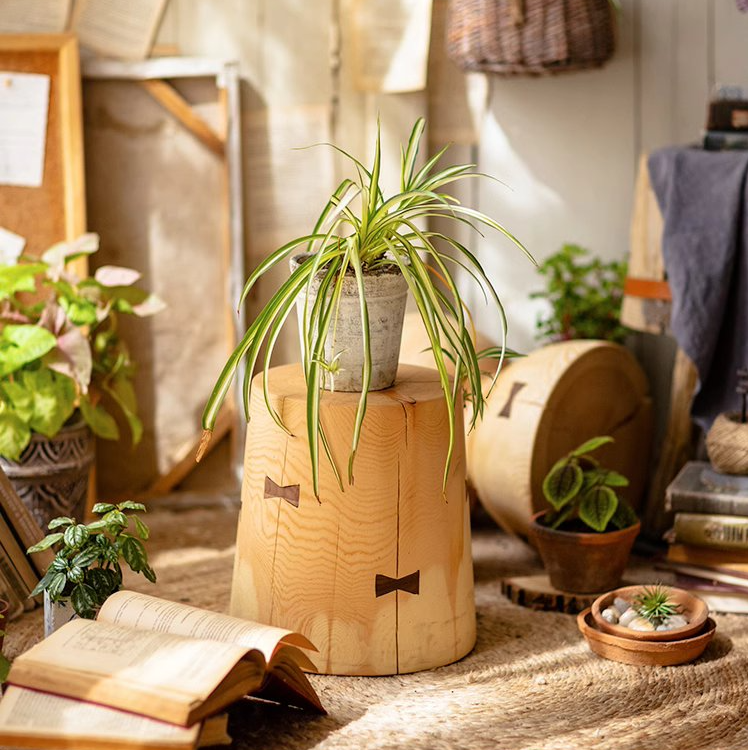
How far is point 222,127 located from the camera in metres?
3.50

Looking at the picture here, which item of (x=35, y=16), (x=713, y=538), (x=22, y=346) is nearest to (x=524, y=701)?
(x=713, y=538)

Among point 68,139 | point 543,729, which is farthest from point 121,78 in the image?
point 543,729

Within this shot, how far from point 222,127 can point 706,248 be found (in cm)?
146

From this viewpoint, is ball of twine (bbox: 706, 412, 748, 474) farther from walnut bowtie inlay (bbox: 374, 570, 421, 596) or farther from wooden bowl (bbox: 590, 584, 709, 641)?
walnut bowtie inlay (bbox: 374, 570, 421, 596)

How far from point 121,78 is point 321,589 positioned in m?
1.75

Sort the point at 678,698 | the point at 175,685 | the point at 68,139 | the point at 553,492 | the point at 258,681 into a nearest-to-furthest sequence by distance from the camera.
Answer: the point at 175,685 → the point at 258,681 → the point at 678,698 → the point at 553,492 → the point at 68,139

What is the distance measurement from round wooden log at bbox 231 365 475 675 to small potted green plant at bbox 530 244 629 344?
0.95 meters

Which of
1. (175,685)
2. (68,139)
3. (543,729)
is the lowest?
(543,729)

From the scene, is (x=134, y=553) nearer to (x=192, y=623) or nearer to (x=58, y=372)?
(x=192, y=623)

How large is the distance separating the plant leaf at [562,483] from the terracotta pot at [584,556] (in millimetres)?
72

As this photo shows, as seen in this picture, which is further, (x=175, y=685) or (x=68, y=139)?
(x=68, y=139)

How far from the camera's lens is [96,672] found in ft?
6.64

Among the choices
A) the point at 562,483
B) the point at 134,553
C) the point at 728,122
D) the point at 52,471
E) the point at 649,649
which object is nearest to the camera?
the point at 134,553

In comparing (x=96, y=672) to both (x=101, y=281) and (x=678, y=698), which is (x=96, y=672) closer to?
(x=678, y=698)
